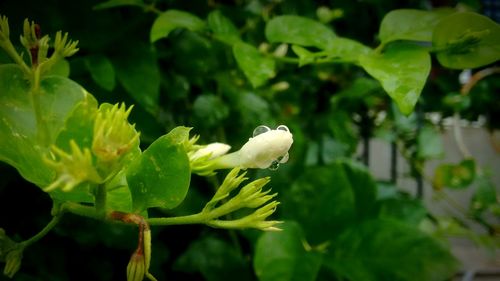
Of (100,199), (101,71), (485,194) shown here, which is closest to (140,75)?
(101,71)

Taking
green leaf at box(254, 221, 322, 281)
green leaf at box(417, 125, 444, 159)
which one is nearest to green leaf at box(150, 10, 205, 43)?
green leaf at box(254, 221, 322, 281)

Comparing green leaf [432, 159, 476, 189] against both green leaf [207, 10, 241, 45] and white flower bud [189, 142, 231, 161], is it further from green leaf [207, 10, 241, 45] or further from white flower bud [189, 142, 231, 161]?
white flower bud [189, 142, 231, 161]

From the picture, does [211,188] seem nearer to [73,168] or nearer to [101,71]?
[101,71]

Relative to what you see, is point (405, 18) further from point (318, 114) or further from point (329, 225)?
point (318, 114)

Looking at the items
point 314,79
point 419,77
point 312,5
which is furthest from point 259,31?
point 419,77

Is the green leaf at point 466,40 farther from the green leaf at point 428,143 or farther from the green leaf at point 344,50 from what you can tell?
the green leaf at point 428,143
